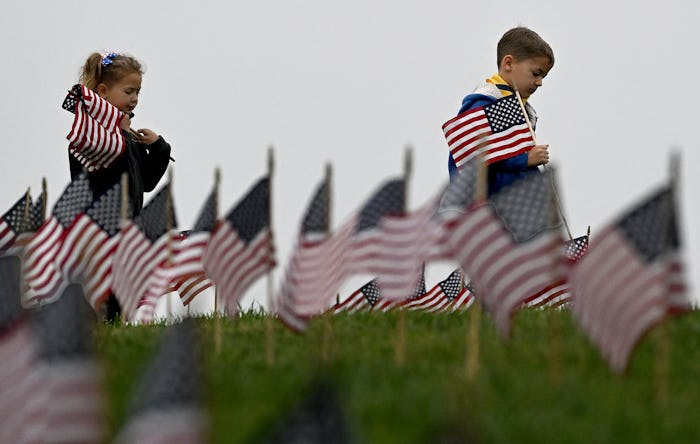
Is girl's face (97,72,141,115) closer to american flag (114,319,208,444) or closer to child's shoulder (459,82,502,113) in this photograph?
child's shoulder (459,82,502,113)

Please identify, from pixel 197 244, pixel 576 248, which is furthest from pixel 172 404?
pixel 576 248

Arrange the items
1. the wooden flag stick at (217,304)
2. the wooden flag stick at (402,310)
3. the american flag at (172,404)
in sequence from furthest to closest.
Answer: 1. the wooden flag stick at (217,304)
2. the wooden flag stick at (402,310)
3. the american flag at (172,404)

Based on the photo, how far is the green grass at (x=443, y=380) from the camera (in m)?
9.74

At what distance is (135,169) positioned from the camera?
1653cm

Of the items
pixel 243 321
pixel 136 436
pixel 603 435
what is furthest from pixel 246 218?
pixel 136 436

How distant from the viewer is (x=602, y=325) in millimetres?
10617

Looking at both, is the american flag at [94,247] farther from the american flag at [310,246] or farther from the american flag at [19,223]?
the american flag at [310,246]

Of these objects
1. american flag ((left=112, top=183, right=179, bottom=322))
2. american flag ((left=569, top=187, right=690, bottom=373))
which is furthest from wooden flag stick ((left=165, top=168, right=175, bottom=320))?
american flag ((left=569, top=187, right=690, bottom=373))

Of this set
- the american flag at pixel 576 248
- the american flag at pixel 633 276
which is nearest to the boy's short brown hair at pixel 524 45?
the american flag at pixel 576 248

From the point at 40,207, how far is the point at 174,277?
2.71m

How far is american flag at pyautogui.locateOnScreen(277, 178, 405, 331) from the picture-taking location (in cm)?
1229

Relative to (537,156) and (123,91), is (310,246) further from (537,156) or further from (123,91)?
(123,91)

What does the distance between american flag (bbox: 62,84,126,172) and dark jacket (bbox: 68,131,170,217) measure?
0.68ft

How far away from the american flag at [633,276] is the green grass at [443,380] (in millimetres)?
231
